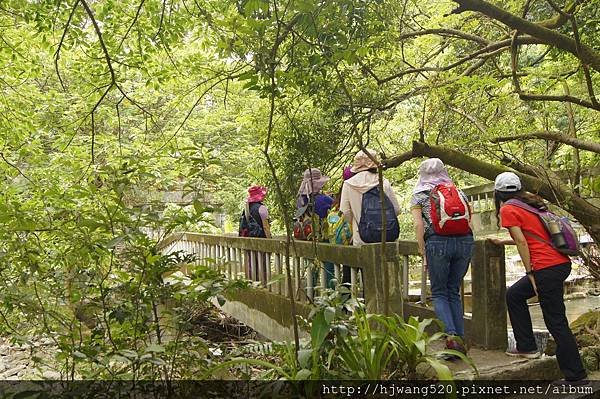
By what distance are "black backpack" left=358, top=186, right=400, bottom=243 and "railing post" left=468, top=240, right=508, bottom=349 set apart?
771 millimetres

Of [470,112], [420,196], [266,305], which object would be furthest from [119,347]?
[470,112]

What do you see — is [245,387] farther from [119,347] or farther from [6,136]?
[6,136]

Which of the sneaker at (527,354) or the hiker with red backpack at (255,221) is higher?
the hiker with red backpack at (255,221)

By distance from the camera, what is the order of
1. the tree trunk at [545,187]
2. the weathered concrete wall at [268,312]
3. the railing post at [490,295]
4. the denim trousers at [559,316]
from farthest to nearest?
the tree trunk at [545,187]
the weathered concrete wall at [268,312]
the railing post at [490,295]
the denim trousers at [559,316]

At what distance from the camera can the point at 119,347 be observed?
3.28m

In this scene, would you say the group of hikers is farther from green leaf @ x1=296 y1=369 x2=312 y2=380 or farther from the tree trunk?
the tree trunk

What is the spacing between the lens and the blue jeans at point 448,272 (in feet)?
13.9

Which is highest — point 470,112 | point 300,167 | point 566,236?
point 470,112

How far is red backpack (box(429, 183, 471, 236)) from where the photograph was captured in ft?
13.8

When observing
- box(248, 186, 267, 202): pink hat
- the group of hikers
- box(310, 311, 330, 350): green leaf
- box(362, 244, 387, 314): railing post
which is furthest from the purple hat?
box(310, 311, 330, 350): green leaf

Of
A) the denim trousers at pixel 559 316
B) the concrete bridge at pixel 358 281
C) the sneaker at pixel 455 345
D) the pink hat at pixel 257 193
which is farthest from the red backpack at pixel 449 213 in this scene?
the pink hat at pixel 257 193

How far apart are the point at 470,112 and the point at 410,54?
1.34m

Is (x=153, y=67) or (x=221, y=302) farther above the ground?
(x=153, y=67)

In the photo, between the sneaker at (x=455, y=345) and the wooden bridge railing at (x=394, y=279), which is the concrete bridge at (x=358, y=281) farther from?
the sneaker at (x=455, y=345)
